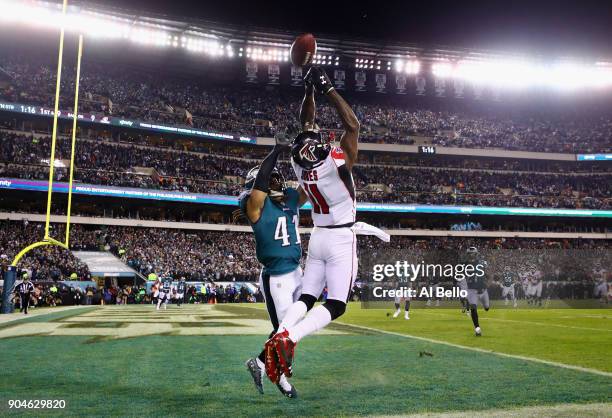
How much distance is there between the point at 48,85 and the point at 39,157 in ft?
23.6

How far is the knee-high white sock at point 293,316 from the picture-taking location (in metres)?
4.66

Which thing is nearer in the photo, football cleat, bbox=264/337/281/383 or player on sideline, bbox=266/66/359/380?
football cleat, bbox=264/337/281/383

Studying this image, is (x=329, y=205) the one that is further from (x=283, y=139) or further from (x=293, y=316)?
(x=293, y=316)

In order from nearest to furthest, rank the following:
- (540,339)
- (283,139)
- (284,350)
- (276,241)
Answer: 1. (284,350)
2. (283,139)
3. (276,241)
4. (540,339)

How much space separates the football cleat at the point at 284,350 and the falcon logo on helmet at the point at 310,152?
1664mm

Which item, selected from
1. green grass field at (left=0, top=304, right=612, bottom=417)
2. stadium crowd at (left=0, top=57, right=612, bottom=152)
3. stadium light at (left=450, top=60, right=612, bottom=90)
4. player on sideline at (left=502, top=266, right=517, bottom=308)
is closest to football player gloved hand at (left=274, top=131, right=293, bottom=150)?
green grass field at (left=0, top=304, right=612, bottom=417)

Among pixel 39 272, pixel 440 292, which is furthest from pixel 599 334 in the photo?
pixel 39 272

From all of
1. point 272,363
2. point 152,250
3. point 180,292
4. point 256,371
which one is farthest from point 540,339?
point 152,250

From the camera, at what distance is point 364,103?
5956cm

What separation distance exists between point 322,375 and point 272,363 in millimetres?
2152

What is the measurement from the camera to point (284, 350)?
14.5ft

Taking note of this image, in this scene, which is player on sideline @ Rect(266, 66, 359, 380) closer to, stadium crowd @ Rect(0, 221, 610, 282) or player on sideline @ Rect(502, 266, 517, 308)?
player on sideline @ Rect(502, 266, 517, 308)

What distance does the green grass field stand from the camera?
4.64 meters

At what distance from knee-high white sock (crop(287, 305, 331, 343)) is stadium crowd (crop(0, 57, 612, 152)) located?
42.4 m
